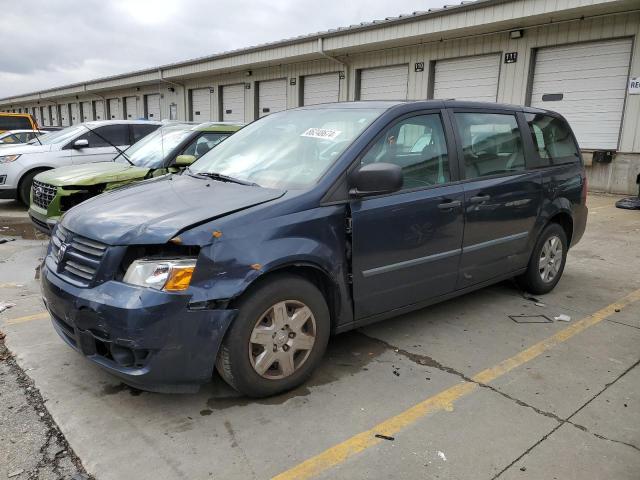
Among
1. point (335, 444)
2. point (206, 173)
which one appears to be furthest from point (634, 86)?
point (335, 444)

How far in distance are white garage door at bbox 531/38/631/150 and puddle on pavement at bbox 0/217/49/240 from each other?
11.7 m

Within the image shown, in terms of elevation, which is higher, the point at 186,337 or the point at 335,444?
the point at 186,337

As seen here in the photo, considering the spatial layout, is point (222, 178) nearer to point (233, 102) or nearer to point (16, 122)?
point (16, 122)

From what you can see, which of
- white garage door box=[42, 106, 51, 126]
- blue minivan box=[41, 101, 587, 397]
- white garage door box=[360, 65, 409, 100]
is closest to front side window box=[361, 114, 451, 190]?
blue minivan box=[41, 101, 587, 397]

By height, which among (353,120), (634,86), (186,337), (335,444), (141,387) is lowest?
(335,444)

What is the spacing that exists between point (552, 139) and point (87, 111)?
126 feet

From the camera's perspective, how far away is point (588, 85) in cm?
1210

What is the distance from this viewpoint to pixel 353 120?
3561 millimetres

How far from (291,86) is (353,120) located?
1664 cm

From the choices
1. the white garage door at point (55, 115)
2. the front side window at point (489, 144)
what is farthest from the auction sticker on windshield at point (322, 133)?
the white garage door at point (55, 115)

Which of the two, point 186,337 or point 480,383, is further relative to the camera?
point 480,383

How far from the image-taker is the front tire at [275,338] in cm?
274

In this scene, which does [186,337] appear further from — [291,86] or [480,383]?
[291,86]

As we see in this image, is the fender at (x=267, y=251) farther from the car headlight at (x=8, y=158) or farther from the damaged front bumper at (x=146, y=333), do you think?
the car headlight at (x=8, y=158)
